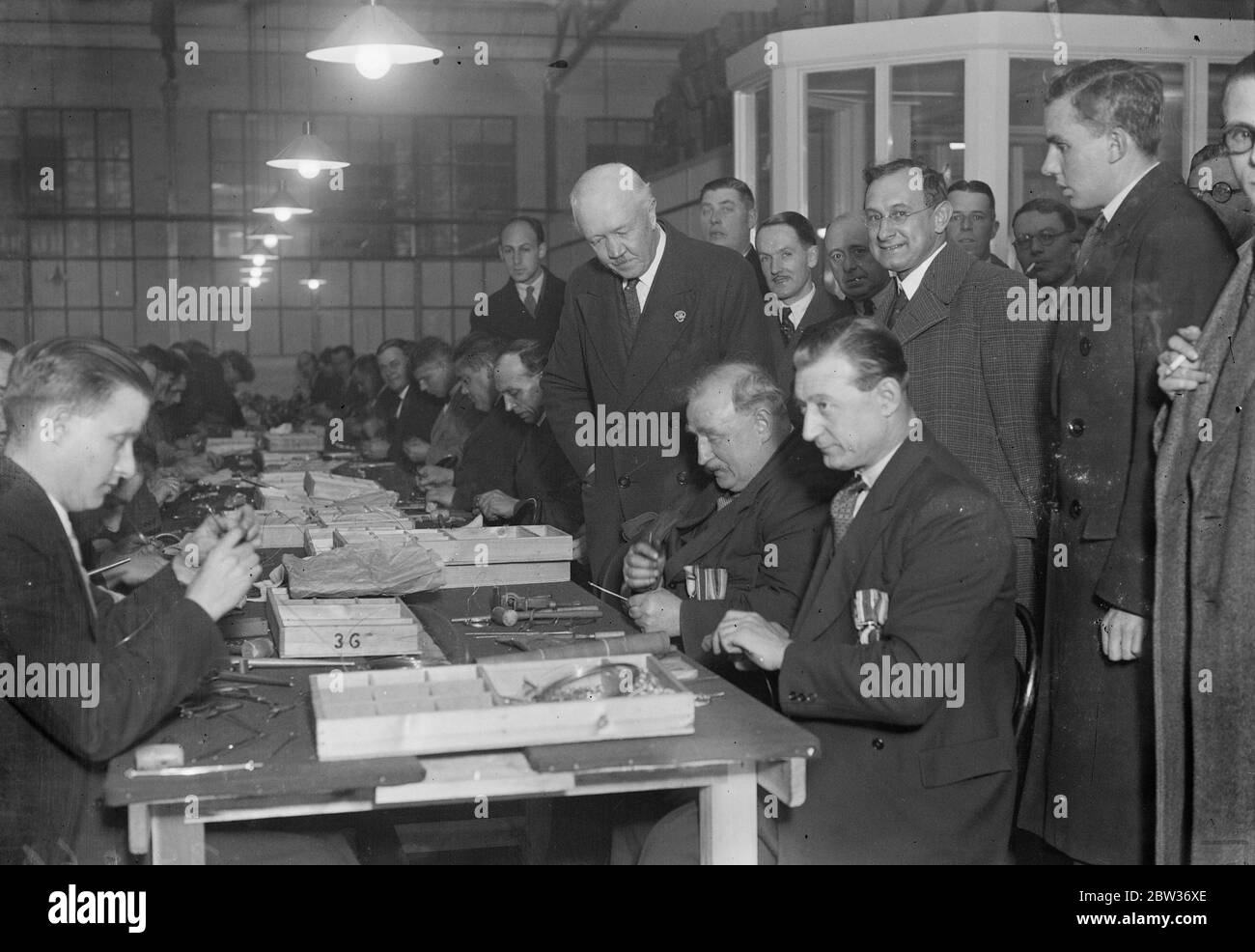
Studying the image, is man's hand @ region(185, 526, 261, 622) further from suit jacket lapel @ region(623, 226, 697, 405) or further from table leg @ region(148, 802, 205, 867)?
suit jacket lapel @ region(623, 226, 697, 405)

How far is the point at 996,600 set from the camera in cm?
251

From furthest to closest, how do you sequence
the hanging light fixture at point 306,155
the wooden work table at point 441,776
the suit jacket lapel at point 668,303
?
the hanging light fixture at point 306,155
the suit jacket lapel at point 668,303
the wooden work table at point 441,776

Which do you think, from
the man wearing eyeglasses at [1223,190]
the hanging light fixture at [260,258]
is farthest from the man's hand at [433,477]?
the hanging light fixture at [260,258]

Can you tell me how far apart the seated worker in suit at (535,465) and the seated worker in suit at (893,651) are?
8.05ft

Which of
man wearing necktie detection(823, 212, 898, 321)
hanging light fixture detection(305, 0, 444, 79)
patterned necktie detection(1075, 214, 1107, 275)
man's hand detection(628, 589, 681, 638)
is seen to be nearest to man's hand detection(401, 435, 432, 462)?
hanging light fixture detection(305, 0, 444, 79)

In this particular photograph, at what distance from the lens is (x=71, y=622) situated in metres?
2.18

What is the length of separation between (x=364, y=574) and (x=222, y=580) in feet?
2.70

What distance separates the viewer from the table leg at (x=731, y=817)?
2.20 meters

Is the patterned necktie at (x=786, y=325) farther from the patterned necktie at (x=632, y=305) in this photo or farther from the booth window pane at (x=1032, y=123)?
the booth window pane at (x=1032, y=123)

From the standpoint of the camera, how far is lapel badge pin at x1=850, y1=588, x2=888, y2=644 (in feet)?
8.27

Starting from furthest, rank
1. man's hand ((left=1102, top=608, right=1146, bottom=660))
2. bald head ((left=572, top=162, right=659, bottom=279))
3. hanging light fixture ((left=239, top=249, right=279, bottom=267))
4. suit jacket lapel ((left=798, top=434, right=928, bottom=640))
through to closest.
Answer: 1. hanging light fixture ((left=239, top=249, right=279, bottom=267))
2. bald head ((left=572, top=162, right=659, bottom=279))
3. man's hand ((left=1102, top=608, right=1146, bottom=660))
4. suit jacket lapel ((left=798, top=434, right=928, bottom=640))

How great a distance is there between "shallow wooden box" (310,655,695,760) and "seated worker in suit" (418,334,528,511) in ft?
11.5
